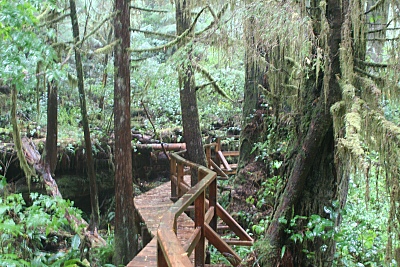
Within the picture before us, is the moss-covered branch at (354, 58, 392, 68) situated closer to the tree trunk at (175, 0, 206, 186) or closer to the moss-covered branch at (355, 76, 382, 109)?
the moss-covered branch at (355, 76, 382, 109)

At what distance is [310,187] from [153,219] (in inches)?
142

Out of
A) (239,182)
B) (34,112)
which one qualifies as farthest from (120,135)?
(34,112)

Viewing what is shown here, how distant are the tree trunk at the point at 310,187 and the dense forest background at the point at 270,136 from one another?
0.04 feet

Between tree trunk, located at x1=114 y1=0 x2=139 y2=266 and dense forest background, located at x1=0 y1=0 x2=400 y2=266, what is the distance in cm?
2

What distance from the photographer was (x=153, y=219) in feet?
22.6

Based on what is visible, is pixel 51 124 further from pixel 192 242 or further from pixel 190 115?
pixel 192 242

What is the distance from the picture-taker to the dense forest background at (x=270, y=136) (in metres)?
3.46

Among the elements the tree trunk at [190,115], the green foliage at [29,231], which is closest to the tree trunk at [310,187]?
the green foliage at [29,231]

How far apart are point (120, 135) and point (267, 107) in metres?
3.42

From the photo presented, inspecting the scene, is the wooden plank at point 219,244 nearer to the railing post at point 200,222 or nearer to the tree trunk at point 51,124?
the railing post at point 200,222

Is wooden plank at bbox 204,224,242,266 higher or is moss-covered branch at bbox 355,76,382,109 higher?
moss-covered branch at bbox 355,76,382,109

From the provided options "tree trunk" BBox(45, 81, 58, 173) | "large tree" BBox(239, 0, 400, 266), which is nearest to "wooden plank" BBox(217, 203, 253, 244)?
"large tree" BBox(239, 0, 400, 266)

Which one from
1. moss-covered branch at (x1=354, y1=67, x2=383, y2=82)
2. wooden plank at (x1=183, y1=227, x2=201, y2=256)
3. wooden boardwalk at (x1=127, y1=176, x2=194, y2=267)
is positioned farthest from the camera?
wooden boardwalk at (x1=127, y1=176, x2=194, y2=267)

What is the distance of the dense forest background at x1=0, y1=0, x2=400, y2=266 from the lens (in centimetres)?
346
